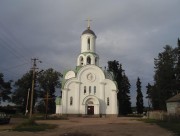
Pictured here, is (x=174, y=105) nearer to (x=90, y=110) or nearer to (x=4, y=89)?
(x=90, y=110)

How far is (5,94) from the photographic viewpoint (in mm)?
68375

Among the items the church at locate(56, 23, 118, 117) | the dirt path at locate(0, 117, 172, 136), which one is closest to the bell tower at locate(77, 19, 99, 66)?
the church at locate(56, 23, 118, 117)

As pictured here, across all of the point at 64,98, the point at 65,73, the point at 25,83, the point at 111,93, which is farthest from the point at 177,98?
the point at 25,83

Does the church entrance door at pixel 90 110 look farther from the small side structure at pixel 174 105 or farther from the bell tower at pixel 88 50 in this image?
the small side structure at pixel 174 105

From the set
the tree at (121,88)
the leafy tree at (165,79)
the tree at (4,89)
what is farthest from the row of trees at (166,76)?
the tree at (4,89)

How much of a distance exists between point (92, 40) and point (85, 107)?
16.7 m

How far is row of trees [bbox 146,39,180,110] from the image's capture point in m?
61.5

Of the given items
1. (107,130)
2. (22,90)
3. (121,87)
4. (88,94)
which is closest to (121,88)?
(121,87)

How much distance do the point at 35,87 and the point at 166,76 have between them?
35.9 metres

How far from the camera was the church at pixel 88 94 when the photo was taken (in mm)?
54500

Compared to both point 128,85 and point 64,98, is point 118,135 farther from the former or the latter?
point 128,85

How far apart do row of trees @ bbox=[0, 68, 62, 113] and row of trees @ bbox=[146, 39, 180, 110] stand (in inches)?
1040

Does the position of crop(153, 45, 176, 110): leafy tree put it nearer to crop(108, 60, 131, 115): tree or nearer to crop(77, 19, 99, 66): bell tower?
crop(108, 60, 131, 115): tree

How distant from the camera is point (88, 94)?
182 ft
